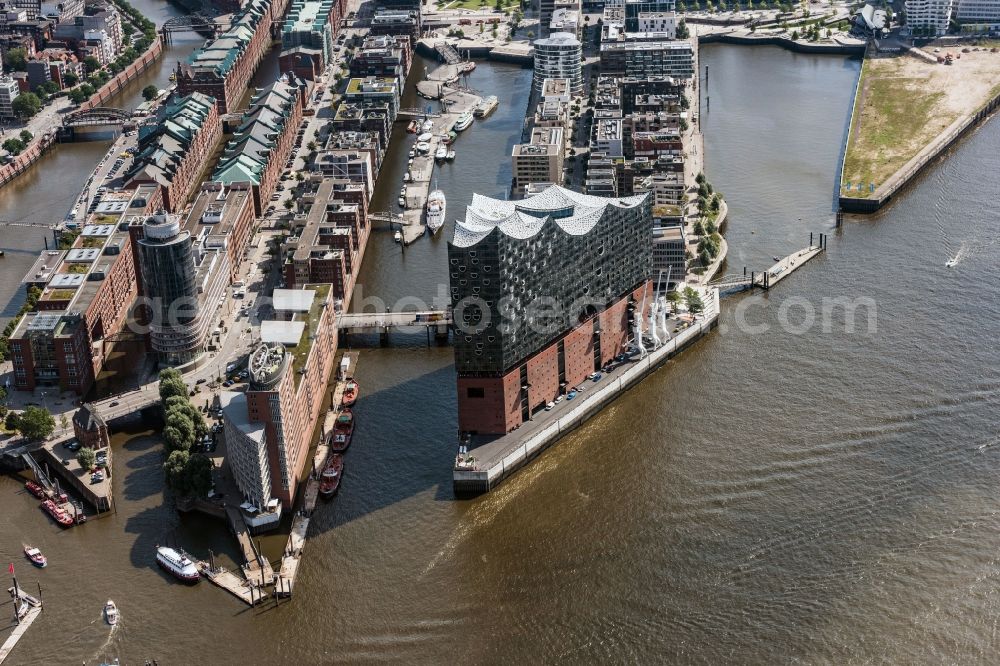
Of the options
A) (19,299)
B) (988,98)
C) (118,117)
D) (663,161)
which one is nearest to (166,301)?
(19,299)

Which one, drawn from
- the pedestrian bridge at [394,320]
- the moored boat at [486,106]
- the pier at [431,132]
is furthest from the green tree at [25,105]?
the pedestrian bridge at [394,320]

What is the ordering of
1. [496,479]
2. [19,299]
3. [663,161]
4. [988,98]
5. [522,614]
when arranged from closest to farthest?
[522,614]
[496,479]
[19,299]
[663,161]
[988,98]

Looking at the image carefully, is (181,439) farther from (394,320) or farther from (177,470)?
(394,320)

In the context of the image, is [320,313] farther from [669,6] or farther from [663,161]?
[669,6]

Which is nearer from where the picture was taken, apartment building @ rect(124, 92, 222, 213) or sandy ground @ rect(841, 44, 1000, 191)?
apartment building @ rect(124, 92, 222, 213)

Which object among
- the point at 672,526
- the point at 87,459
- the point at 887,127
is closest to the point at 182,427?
the point at 87,459

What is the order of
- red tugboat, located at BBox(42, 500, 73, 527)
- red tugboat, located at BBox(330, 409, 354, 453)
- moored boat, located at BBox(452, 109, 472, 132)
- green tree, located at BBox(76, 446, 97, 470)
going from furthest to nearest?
moored boat, located at BBox(452, 109, 472, 132), red tugboat, located at BBox(330, 409, 354, 453), green tree, located at BBox(76, 446, 97, 470), red tugboat, located at BBox(42, 500, 73, 527)

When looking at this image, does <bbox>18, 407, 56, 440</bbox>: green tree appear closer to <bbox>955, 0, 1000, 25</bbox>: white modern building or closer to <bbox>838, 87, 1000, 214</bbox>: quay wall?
<bbox>838, 87, 1000, 214</bbox>: quay wall

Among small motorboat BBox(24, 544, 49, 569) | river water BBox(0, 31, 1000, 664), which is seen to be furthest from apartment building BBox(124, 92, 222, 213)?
small motorboat BBox(24, 544, 49, 569)
